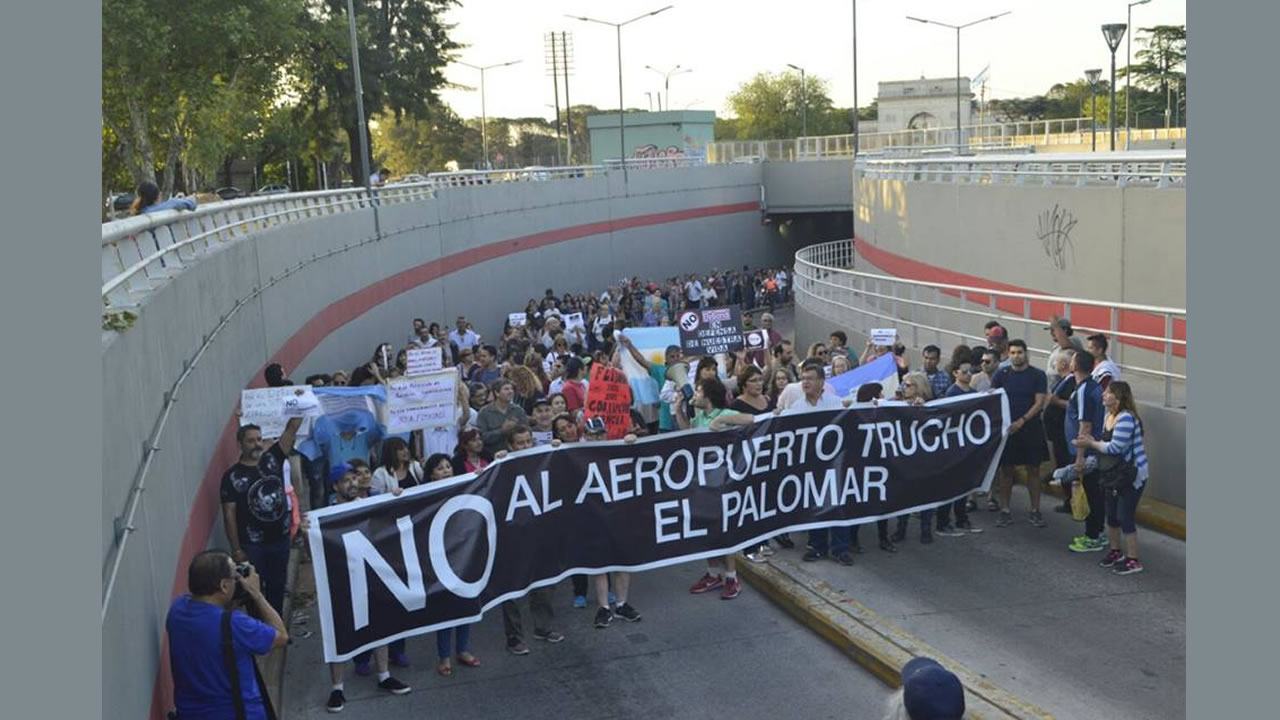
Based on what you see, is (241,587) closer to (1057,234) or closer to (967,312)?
(967,312)

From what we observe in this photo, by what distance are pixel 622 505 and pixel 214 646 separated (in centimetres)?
373

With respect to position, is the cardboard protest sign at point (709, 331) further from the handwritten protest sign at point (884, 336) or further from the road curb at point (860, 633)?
the road curb at point (860, 633)

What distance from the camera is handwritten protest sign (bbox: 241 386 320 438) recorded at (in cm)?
999

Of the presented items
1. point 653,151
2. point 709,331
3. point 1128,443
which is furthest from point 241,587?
point 653,151

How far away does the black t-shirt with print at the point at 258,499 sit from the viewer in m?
8.88

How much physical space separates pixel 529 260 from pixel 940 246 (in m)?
15.8

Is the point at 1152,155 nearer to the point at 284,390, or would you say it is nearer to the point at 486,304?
the point at 284,390

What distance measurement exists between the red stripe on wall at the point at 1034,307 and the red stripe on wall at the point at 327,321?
697 centimetres

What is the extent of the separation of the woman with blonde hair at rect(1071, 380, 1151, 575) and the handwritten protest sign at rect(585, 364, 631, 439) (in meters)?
4.82

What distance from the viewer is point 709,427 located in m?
10.2

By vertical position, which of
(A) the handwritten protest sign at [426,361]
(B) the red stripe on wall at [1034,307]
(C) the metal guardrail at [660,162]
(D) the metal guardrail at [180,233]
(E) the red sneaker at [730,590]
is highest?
(C) the metal guardrail at [660,162]

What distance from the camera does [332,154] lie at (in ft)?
200

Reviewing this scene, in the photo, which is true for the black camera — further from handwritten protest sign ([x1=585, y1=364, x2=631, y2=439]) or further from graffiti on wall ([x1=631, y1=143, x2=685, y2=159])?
graffiti on wall ([x1=631, y1=143, x2=685, y2=159])

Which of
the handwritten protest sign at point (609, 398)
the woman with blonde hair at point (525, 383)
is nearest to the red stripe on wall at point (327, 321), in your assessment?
the woman with blonde hair at point (525, 383)
